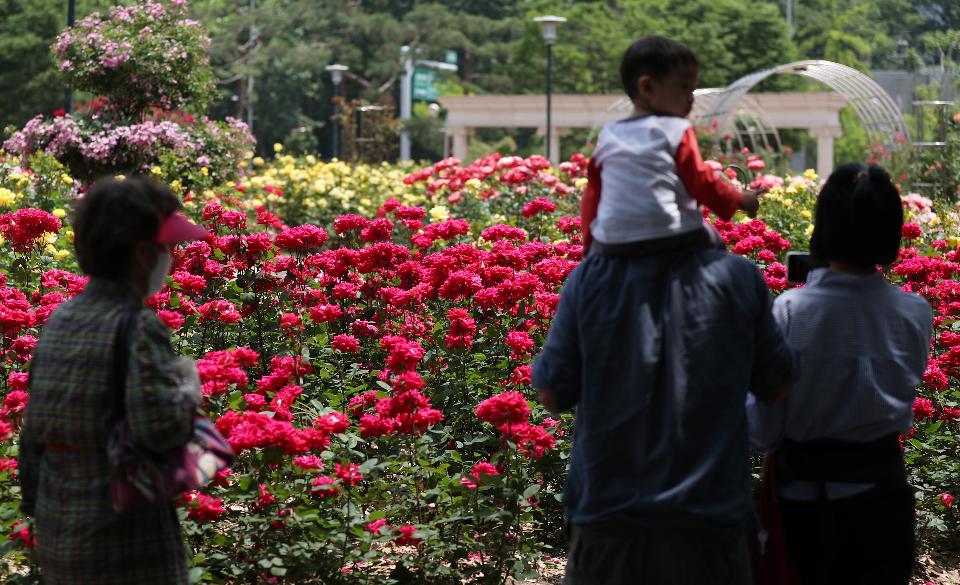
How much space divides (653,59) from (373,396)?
210 centimetres

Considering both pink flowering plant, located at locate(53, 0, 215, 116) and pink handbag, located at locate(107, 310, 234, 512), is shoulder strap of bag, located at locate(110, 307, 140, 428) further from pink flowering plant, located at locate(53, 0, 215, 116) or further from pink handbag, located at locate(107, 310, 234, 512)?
pink flowering plant, located at locate(53, 0, 215, 116)

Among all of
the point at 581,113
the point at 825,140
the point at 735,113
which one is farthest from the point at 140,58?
the point at 581,113

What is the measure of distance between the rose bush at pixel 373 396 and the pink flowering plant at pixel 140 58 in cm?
670

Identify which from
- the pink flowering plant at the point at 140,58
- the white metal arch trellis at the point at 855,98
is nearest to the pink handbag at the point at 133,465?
the pink flowering plant at the point at 140,58

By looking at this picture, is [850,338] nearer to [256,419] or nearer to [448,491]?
[256,419]

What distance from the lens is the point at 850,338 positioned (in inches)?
114

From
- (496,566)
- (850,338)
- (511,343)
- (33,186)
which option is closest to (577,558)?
(850,338)

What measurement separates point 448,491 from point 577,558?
5.56 ft

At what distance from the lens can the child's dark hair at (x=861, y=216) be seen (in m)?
2.87

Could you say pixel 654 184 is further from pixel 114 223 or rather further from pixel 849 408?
pixel 114 223

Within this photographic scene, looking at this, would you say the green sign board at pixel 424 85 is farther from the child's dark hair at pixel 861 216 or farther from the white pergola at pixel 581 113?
the child's dark hair at pixel 861 216

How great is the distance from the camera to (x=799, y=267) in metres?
3.17

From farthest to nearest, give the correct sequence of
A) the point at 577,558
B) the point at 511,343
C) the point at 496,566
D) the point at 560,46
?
the point at 560,46, the point at 511,343, the point at 496,566, the point at 577,558

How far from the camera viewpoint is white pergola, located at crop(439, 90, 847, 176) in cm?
3462
